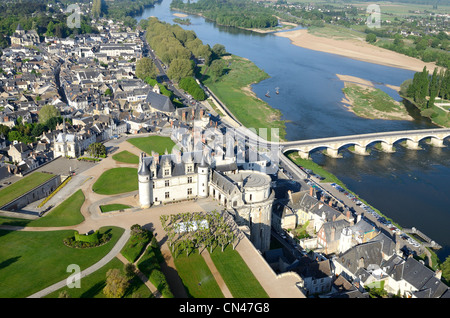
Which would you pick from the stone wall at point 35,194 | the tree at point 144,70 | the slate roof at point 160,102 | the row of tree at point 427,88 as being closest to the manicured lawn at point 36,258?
the stone wall at point 35,194

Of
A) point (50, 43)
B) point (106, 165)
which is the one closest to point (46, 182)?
point (106, 165)

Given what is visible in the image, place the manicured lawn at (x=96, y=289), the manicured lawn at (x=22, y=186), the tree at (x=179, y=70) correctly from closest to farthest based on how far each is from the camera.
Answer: the manicured lawn at (x=96, y=289)
the manicured lawn at (x=22, y=186)
the tree at (x=179, y=70)

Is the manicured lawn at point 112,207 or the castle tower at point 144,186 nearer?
the castle tower at point 144,186

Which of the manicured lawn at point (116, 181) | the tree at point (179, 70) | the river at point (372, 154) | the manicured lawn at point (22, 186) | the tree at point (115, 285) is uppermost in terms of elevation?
the tree at point (179, 70)

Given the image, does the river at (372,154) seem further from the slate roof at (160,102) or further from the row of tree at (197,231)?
the row of tree at (197,231)

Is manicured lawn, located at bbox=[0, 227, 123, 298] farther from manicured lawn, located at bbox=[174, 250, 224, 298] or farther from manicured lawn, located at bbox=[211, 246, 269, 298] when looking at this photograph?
manicured lawn, located at bbox=[211, 246, 269, 298]

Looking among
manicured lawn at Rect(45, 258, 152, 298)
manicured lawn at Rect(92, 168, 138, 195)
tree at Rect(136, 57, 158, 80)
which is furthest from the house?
tree at Rect(136, 57, 158, 80)
